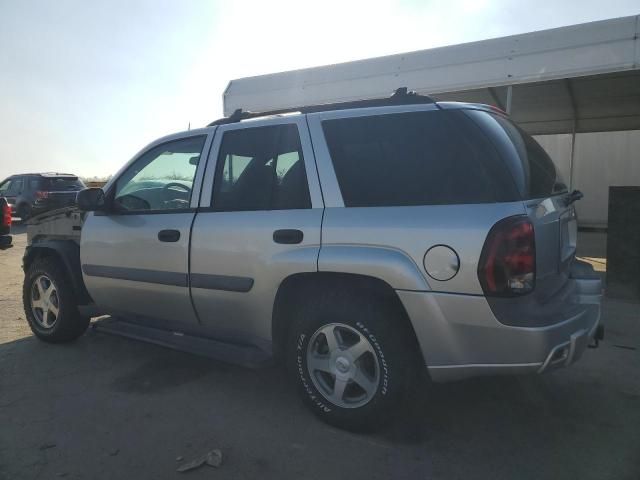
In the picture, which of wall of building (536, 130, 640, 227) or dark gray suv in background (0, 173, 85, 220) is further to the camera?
dark gray suv in background (0, 173, 85, 220)

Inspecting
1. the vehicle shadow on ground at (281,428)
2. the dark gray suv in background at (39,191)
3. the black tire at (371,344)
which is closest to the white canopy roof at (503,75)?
the vehicle shadow on ground at (281,428)

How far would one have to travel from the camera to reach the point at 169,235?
3568 millimetres

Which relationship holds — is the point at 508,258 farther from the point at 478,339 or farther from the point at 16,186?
the point at 16,186

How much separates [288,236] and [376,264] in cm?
62

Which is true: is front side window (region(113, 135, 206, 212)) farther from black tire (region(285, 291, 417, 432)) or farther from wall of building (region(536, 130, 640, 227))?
wall of building (region(536, 130, 640, 227))

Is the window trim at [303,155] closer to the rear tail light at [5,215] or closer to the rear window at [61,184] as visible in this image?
the rear tail light at [5,215]

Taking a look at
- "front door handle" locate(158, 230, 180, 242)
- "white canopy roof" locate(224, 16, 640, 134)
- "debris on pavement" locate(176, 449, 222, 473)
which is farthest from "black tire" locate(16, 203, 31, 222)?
"debris on pavement" locate(176, 449, 222, 473)

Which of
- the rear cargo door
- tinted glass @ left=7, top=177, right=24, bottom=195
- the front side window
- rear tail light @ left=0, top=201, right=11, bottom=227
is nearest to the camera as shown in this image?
the rear cargo door

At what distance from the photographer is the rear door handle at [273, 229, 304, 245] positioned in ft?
9.77

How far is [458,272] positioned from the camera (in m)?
2.48

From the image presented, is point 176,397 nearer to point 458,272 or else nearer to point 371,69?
point 458,272

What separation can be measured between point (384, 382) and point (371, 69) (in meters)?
6.71

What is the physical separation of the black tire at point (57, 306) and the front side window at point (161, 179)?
100 cm

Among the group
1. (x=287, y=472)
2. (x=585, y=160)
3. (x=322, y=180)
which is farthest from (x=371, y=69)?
(x=585, y=160)
